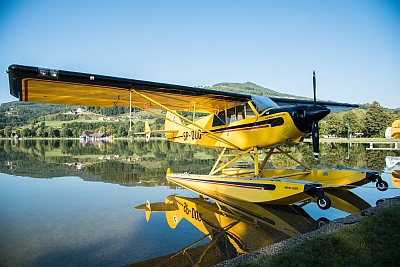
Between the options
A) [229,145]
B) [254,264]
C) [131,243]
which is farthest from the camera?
[229,145]

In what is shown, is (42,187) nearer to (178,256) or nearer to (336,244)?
(178,256)

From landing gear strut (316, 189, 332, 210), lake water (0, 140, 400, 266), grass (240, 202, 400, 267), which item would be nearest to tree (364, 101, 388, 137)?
lake water (0, 140, 400, 266)

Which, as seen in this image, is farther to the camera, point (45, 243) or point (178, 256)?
point (45, 243)

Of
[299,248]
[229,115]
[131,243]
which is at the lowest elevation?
[131,243]

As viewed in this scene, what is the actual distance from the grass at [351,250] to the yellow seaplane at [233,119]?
1.53 m

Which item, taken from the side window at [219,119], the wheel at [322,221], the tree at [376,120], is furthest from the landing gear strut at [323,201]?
the tree at [376,120]

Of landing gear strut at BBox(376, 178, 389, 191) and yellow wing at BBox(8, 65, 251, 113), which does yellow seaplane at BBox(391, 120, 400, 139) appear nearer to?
landing gear strut at BBox(376, 178, 389, 191)

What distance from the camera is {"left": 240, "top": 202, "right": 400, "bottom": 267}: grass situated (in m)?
2.99

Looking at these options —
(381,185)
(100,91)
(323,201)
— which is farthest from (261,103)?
(100,91)

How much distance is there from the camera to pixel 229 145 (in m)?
8.73

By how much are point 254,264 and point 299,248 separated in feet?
2.65

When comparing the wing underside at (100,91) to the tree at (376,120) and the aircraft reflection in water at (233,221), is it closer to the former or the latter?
the aircraft reflection in water at (233,221)

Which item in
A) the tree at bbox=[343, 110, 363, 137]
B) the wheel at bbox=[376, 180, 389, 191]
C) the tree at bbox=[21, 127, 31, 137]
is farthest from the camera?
the tree at bbox=[21, 127, 31, 137]

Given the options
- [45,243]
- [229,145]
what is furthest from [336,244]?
[229,145]
